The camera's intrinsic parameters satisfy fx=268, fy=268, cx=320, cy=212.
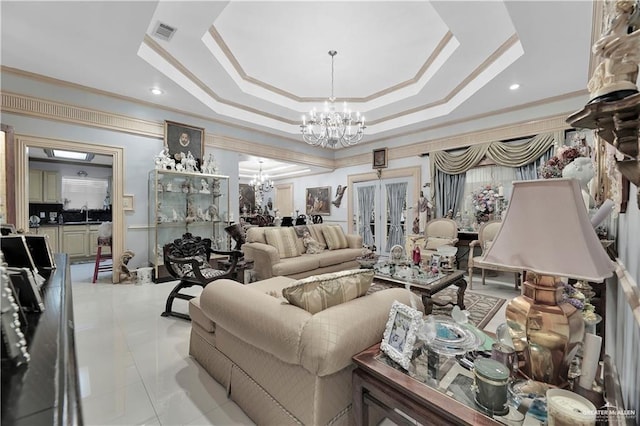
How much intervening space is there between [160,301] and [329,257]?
2.41m

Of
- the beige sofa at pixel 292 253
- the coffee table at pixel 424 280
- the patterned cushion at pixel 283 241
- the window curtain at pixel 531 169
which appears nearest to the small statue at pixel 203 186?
the beige sofa at pixel 292 253

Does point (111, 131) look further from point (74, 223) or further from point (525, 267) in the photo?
point (525, 267)

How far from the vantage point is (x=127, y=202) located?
14.3 feet

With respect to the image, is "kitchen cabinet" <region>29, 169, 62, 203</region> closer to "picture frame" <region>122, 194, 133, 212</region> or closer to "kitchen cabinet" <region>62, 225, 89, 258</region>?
"kitchen cabinet" <region>62, 225, 89, 258</region>

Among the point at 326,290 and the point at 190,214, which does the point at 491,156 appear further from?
the point at 190,214

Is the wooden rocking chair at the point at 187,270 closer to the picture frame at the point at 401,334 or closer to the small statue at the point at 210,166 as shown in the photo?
the small statue at the point at 210,166

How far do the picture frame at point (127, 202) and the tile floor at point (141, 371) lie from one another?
4.87ft

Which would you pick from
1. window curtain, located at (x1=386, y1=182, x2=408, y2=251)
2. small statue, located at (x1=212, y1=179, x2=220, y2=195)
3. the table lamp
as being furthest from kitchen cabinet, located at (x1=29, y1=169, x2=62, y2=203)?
the table lamp

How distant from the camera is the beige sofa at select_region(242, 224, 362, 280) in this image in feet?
12.3

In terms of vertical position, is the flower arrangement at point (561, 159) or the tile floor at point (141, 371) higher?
the flower arrangement at point (561, 159)

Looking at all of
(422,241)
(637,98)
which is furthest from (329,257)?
(637,98)

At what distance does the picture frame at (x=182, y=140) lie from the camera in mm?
4688

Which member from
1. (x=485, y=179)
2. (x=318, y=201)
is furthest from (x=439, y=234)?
(x=318, y=201)

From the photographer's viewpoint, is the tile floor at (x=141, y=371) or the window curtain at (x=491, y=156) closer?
the tile floor at (x=141, y=371)
